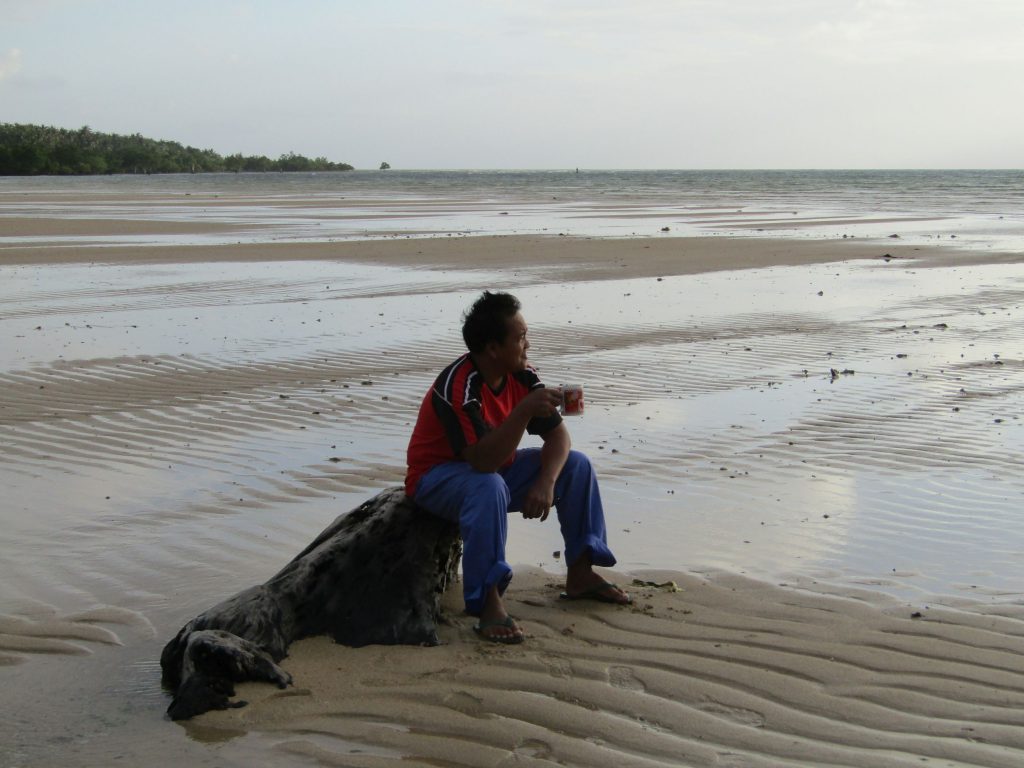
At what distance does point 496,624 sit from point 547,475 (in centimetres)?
61

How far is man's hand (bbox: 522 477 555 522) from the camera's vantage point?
4.51m

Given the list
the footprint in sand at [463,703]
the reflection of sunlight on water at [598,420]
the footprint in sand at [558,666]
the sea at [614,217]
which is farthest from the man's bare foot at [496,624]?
the sea at [614,217]

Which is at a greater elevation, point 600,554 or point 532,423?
point 532,423

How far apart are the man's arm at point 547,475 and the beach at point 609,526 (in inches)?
17.4

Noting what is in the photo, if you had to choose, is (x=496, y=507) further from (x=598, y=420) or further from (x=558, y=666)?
(x=598, y=420)

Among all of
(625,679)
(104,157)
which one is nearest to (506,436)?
(625,679)

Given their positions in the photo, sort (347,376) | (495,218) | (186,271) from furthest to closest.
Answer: (495,218) < (186,271) < (347,376)

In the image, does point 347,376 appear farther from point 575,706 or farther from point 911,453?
point 575,706

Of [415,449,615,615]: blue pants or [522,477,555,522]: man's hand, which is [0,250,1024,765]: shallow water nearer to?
[415,449,615,615]: blue pants

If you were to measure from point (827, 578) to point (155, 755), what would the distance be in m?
2.84

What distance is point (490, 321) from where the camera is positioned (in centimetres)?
445

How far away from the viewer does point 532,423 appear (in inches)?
184

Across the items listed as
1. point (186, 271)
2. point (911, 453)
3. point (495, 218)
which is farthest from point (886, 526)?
point (495, 218)

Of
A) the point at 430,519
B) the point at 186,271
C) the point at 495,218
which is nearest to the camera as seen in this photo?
the point at 430,519
